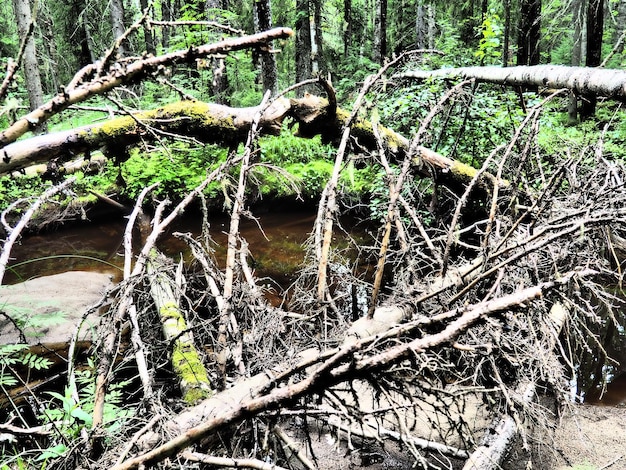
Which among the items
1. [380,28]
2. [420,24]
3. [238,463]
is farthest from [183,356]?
[420,24]

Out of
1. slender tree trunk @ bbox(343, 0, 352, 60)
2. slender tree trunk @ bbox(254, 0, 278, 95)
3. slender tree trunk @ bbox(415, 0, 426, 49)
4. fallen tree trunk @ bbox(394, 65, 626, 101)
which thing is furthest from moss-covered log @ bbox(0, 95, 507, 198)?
slender tree trunk @ bbox(343, 0, 352, 60)

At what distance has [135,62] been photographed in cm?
160

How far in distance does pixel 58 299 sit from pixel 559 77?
7130 millimetres

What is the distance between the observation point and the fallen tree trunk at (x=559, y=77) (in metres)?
4.39

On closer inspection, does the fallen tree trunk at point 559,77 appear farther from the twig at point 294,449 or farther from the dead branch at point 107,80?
the twig at point 294,449

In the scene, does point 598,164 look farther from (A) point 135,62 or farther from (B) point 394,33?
(B) point 394,33

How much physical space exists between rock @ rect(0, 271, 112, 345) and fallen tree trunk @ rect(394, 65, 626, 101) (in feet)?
16.6

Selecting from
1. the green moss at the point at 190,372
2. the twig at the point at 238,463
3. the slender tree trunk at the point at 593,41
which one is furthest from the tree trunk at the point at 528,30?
the twig at the point at 238,463

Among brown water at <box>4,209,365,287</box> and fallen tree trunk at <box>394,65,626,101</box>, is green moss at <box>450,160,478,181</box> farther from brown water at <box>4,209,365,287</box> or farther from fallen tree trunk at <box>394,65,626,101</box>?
brown water at <box>4,209,365,287</box>

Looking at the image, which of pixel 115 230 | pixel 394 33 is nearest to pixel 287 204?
pixel 115 230

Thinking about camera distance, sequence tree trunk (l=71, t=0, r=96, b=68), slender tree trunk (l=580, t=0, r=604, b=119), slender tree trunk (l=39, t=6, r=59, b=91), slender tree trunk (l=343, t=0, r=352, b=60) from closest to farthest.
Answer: slender tree trunk (l=39, t=6, r=59, b=91) → slender tree trunk (l=580, t=0, r=604, b=119) → tree trunk (l=71, t=0, r=96, b=68) → slender tree trunk (l=343, t=0, r=352, b=60)

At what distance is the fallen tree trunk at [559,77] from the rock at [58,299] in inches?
199

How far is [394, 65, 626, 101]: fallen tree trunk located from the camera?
4391 mm

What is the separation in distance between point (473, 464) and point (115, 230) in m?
9.14
